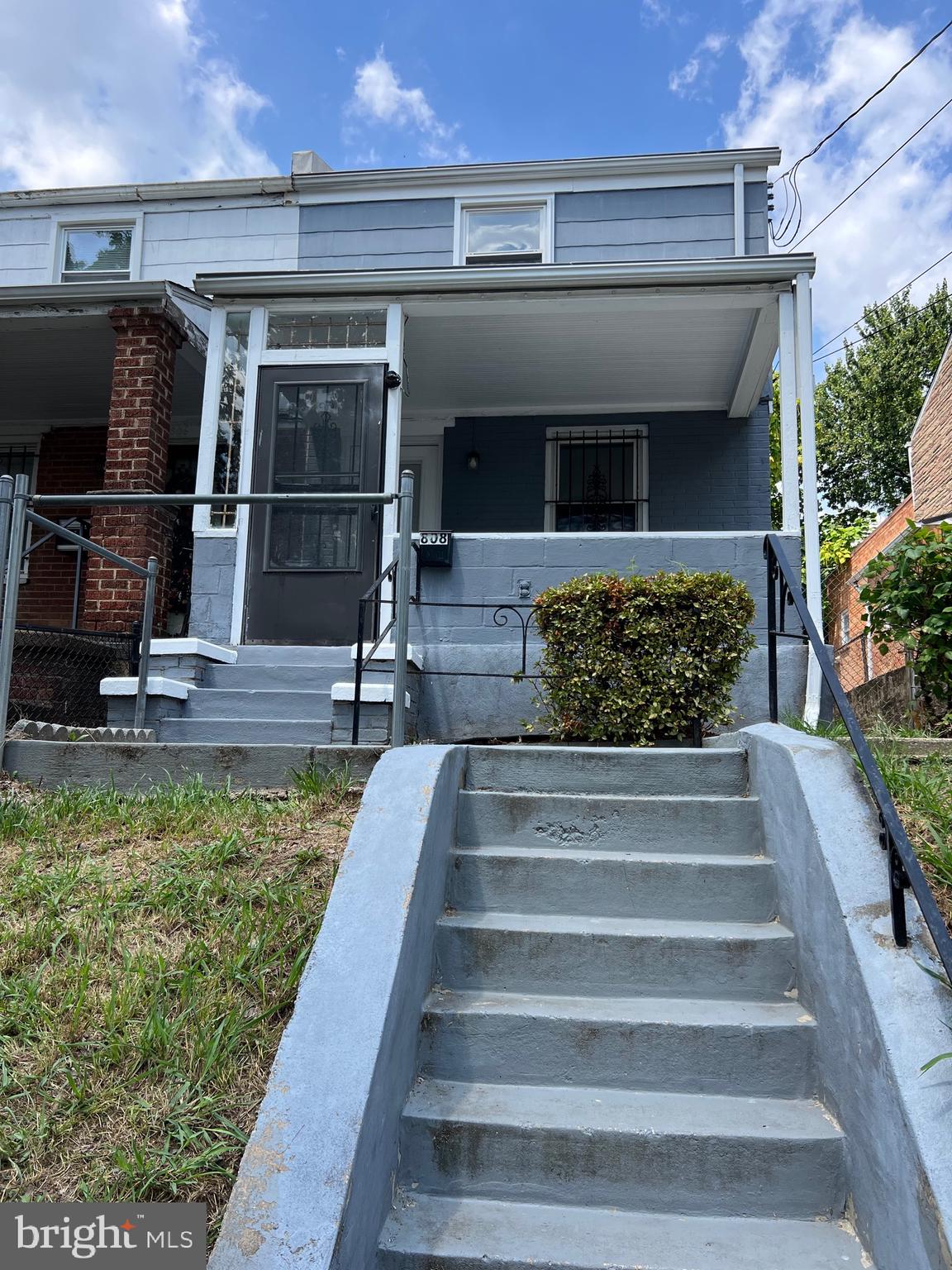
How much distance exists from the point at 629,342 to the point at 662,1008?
644cm

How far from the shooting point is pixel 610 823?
343 centimetres

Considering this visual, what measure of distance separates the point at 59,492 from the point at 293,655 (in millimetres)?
5071

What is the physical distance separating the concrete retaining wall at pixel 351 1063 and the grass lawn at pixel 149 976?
8.2 inches

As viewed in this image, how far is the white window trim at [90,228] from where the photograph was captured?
10555 mm

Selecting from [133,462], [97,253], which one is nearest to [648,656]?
[133,462]

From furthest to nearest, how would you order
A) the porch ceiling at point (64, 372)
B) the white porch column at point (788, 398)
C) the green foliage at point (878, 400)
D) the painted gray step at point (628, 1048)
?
the green foliage at point (878, 400)
the porch ceiling at point (64, 372)
the white porch column at point (788, 398)
the painted gray step at point (628, 1048)

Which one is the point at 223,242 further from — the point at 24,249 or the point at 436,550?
the point at 436,550

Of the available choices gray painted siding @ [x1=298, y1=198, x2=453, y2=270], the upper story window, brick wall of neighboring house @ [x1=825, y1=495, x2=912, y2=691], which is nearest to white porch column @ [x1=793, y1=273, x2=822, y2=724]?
gray painted siding @ [x1=298, y1=198, x2=453, y2=270]

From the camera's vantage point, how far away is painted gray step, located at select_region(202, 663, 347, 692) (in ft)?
20.1

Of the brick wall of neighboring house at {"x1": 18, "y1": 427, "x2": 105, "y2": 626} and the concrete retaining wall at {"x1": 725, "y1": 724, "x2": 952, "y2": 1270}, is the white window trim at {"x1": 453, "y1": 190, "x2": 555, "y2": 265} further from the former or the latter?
the concrete retaining wall at {"x1": 725, "y1": 724, "x2": 952, "y2": 1270}

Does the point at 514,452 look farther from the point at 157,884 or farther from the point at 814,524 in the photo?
the point at 157,884

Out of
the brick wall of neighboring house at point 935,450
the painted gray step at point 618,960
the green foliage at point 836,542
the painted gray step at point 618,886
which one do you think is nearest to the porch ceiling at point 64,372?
the painted gray step at point 618,886

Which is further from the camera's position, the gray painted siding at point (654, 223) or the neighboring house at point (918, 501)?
the neighboring house at point (918, 501)

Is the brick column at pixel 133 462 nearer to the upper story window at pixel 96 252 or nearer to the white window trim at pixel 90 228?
the white window trim at pixel 90 228
